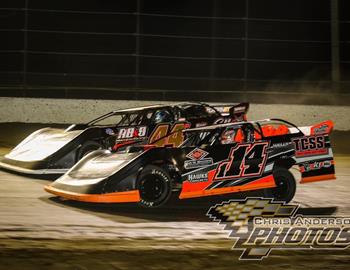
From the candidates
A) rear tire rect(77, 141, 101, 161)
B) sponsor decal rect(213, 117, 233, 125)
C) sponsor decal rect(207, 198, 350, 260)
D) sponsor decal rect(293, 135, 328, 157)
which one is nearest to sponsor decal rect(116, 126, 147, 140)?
rear tire rect(77, 141, 101, 161)

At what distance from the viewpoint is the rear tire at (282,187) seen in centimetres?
1036

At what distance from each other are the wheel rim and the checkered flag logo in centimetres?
66

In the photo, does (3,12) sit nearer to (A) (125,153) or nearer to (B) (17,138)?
(B) (17,138)

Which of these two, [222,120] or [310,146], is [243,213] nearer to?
[310,146]

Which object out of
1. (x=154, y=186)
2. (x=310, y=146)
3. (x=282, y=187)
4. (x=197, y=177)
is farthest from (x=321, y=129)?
(x=154, y=186)

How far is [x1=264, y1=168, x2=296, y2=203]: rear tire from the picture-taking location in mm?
10359

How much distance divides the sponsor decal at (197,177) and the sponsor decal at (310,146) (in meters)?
1.39

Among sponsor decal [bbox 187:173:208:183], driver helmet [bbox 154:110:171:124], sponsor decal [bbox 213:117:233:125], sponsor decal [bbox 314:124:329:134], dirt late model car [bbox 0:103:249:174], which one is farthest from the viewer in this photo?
sponsor decal [bbox 213:117:233:125]

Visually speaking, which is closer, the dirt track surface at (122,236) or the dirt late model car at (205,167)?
the dirt track surface at (122,236)

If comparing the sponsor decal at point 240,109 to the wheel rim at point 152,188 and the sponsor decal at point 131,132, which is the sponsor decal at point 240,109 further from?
the wheel rim at point 152,188

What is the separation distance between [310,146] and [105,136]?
3607mm

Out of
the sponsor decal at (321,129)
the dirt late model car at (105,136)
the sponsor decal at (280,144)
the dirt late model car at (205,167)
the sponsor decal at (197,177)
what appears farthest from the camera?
the dirt late model car at (105,136)

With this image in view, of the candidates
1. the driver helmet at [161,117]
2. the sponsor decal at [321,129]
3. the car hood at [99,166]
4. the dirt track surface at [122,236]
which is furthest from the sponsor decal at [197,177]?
the driver helmet at [161,117]

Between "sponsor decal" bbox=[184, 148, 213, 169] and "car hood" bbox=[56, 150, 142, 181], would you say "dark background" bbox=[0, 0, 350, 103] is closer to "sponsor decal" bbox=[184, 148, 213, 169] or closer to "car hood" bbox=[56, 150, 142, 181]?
"car hood" bbox=[56, 150, 142, 181]
